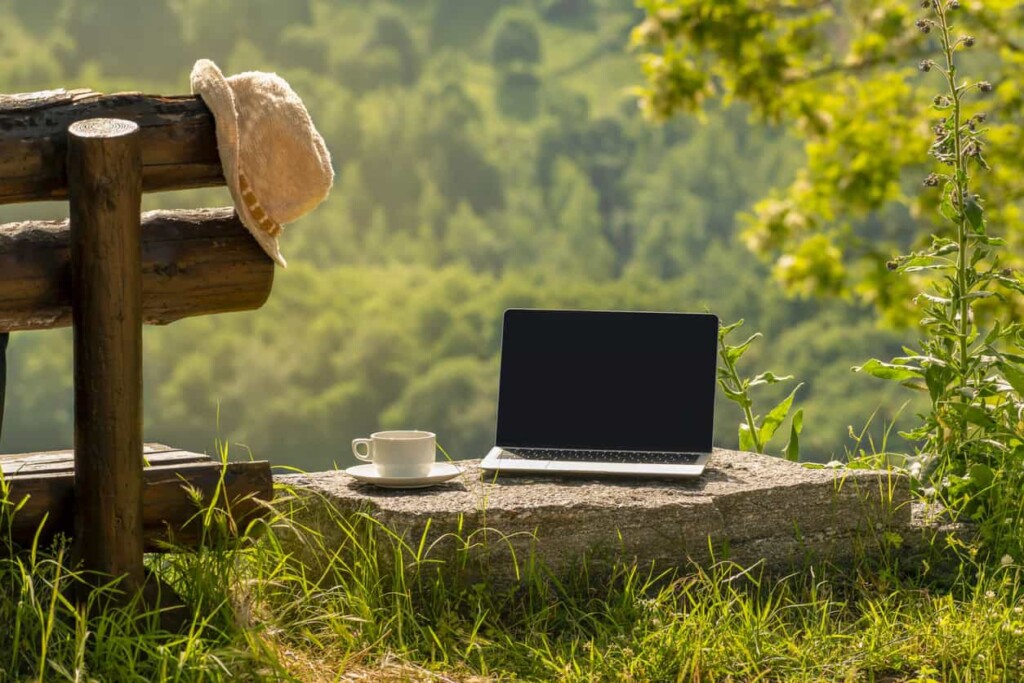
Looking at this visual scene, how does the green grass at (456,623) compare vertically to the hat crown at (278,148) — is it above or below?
below

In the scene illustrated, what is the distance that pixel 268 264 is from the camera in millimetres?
3398

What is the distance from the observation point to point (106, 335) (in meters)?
3.03

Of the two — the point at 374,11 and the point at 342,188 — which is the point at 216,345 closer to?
the point at 342,188

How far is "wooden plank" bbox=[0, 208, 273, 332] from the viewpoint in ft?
10.4

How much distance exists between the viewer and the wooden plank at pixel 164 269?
316 centimetres

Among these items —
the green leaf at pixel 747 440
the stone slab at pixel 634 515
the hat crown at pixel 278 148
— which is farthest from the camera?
the green leaf at pixel 747 440

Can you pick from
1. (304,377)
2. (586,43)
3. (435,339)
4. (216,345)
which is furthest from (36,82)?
(586,43)

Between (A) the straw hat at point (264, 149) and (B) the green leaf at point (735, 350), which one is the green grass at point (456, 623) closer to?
(A) the straw hat at point (264, 149)

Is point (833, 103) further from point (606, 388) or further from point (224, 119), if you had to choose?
point (224, 119)

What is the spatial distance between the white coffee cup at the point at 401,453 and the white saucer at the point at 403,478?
0.02 meters

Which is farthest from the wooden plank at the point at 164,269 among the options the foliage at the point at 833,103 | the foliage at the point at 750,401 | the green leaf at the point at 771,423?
the foliage at the point at 833,103

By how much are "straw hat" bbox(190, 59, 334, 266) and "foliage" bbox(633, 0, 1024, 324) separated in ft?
21.3

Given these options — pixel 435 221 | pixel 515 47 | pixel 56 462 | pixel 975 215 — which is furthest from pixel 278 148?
pixel 515 47

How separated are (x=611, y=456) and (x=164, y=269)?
1569 mm
